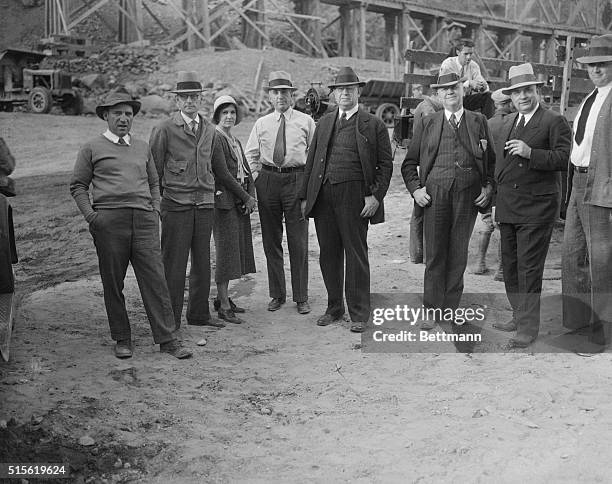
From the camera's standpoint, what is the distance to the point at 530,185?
575 cm

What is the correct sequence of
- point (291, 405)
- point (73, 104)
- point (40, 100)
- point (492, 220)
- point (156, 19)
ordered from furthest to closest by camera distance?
point (156, 19)
point (73, 104)
point (40, 100)
point (492, 220)
point (291, 405)

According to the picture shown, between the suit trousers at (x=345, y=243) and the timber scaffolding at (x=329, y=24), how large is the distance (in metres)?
16.6

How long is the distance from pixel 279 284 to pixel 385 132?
184 cm

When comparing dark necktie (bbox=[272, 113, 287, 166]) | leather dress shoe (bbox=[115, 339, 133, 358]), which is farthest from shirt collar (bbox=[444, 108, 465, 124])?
leather dress shoe (bbox=[115, 339, 133, 358])

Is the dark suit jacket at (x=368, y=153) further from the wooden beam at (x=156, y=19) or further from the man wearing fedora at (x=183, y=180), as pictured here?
the wooden beam at (x=156, y=19)

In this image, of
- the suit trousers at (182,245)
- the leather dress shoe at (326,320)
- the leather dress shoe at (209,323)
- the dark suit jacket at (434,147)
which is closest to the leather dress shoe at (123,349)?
the suit trousers at (182,245)

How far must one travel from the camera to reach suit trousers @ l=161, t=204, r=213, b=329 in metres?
6.20

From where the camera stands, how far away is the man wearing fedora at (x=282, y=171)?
6.86 meters

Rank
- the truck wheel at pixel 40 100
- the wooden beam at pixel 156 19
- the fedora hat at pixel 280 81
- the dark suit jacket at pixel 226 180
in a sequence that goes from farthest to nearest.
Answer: the wooden beam at pixel 156 19, the truck wheel at pixel 40 100, the fedora hat at pixel 280 81, the dark suit jacket at pixel 226 180

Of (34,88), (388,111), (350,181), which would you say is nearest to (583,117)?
(350,181)

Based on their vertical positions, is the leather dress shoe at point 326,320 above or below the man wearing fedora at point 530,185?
below

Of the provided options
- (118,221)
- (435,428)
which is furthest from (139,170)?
(435,428)

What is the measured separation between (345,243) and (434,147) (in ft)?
3.72

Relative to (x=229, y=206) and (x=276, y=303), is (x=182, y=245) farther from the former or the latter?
(x=276, y=303)
